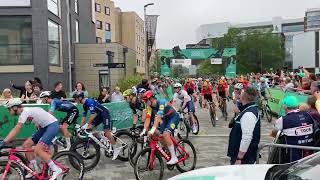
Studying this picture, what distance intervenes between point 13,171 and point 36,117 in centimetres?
95

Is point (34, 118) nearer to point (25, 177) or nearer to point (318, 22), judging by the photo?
point (25, 177)

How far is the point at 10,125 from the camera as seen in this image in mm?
11680

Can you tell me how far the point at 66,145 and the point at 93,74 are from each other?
24311 mm

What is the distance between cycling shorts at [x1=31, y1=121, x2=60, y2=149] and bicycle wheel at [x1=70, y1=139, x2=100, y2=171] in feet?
4.60

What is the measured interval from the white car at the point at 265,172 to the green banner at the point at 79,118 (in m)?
7.59

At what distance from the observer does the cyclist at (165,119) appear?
25.7 feet

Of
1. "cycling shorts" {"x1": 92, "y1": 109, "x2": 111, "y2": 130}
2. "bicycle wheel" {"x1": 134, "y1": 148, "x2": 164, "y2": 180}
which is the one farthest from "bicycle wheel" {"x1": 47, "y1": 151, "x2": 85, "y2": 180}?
"cycling shorts" {"x1": 92, "y1": 109, "x2": 111, "y2": 130}

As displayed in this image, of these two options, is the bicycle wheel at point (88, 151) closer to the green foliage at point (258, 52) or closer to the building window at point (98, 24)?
the building window at point (98, 24)

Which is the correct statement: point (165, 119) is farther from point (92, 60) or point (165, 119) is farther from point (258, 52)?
point (258, 52)

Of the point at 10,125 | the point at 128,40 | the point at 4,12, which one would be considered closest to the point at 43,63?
the point at 4,12

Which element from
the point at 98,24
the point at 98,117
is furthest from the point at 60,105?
the point at 98,24

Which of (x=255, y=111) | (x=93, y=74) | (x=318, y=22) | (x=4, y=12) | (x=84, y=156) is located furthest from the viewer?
(x=318, y=22)

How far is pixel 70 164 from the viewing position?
7590mm

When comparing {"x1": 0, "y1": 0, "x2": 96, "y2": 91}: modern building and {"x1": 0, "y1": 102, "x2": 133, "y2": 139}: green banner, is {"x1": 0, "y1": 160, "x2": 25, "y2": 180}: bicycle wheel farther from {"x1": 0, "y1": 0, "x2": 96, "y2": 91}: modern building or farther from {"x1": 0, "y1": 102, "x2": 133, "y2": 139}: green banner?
{"x1": 0, "y1": 0, "x2": 96, "y2": 91}: modern building
